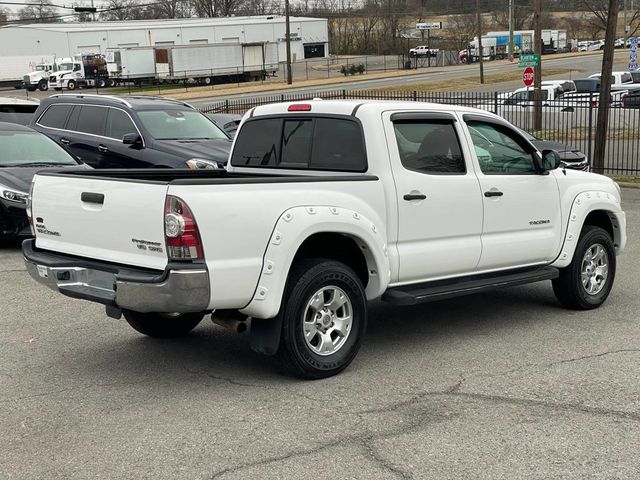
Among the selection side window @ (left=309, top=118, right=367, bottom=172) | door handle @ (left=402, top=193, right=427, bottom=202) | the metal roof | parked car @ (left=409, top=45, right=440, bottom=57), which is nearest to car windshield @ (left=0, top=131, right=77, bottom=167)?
side window @ (left=309, top=118, right=367, bottom=172)

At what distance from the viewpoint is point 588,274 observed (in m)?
7.95

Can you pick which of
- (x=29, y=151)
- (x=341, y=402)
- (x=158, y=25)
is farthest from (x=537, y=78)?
(x=158, y=25)

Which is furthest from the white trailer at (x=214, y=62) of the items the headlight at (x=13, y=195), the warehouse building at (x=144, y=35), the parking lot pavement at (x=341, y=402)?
the parking lot pavement at (x=341, y=402)

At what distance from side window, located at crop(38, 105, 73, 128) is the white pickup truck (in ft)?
29.2

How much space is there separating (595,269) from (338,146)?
120 inches

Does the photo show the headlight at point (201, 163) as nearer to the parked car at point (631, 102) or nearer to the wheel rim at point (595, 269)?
the wheel rim at point (595, 269)

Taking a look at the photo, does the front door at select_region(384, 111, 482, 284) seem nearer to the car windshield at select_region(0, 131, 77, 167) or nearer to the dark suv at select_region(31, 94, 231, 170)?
the dark suv at select_region(31, 94, 231, 170)

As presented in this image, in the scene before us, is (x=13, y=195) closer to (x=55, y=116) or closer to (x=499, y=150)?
(x=55, y=116)

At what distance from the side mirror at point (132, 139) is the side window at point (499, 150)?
25.2 feet

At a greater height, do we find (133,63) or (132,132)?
(133,63)

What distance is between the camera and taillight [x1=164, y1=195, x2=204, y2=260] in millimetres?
5141

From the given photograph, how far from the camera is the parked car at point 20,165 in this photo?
11.1 meters

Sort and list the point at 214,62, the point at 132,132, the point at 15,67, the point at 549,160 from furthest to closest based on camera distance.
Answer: the point at 15,67, the point at 214,62, the point at 132,132, the point at 549,160

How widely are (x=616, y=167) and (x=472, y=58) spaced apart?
75441 millimetres
